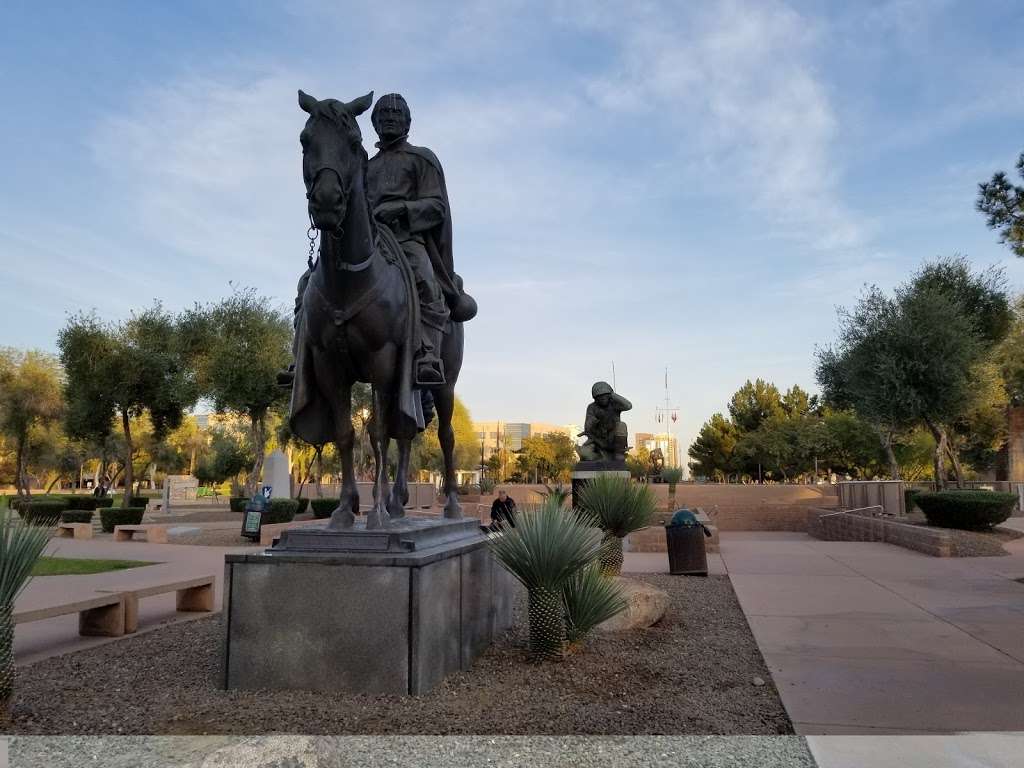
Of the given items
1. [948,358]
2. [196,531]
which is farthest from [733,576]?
[196,531]

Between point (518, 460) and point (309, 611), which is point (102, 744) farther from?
point (518, 460)

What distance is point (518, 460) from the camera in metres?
92.5

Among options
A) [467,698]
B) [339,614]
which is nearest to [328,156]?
[339,614]

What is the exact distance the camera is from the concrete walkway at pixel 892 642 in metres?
4.50

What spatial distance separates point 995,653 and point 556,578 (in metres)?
3.53

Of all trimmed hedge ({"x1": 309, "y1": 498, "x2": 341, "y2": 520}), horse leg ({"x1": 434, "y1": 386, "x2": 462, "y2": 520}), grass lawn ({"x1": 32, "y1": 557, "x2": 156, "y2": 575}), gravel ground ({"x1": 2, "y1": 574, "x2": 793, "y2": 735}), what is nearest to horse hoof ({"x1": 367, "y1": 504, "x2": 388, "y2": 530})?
gravel ground ({"x1": 2, "y1": 574, "x2": 793, "y2": 735})

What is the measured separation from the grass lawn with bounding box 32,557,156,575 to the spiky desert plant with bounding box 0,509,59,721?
8890 mm

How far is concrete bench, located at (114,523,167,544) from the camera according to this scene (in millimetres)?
19438

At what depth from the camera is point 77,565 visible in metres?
13.7

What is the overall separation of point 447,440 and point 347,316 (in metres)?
2.55

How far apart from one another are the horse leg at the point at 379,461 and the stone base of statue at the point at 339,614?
0.58ft

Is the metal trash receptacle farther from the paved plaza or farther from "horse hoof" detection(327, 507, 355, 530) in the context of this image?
"horse hoof" detection(327, 507, 355, 530)

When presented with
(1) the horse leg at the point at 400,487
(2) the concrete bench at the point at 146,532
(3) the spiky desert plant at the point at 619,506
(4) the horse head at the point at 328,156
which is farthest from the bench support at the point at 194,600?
(2) the concrete bench at the point at 146,532

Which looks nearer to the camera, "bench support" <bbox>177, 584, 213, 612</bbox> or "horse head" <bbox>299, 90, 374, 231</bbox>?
"horse head" <bbox>299, 90, 374, 231</bbox>
